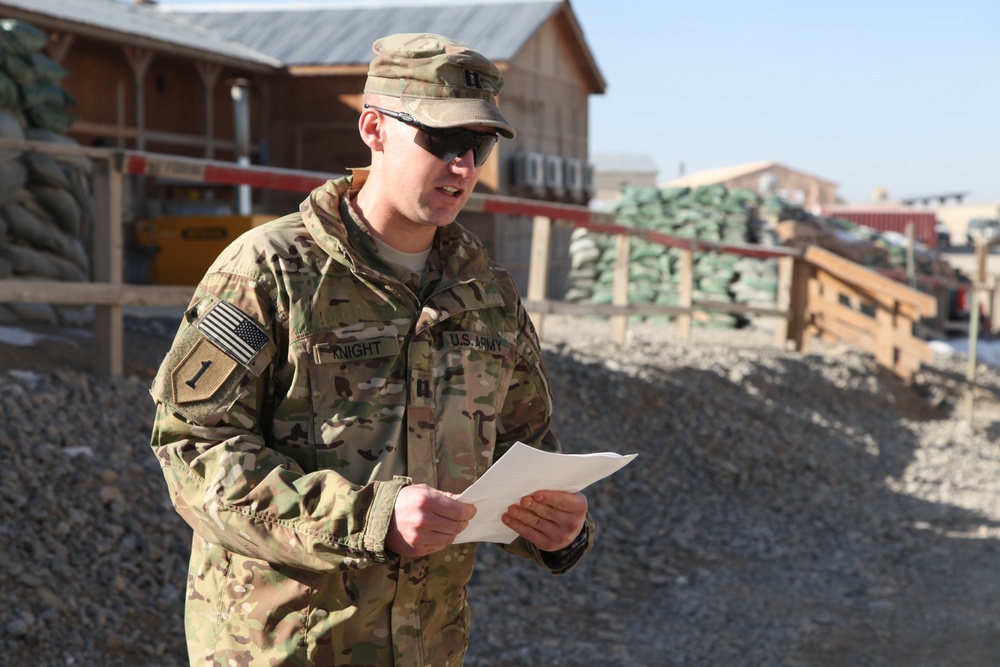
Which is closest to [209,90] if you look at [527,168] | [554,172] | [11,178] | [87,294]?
[527,168]

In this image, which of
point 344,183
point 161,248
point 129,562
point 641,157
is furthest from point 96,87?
point 641,157

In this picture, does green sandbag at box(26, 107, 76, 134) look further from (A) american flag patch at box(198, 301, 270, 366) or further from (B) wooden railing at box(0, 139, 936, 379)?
(A) american flag patch at box(198, 301, 270, 366)

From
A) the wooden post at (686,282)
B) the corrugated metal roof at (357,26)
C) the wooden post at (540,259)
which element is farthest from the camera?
the corrugated metal roof at (357,26)

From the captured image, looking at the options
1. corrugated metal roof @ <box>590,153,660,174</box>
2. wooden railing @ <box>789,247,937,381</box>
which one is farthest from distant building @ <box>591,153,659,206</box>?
wooden railing @ <box>789,247,937,381</box>

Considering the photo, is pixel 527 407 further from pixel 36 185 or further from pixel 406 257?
pixel 36 185

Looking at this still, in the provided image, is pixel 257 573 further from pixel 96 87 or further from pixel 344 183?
pixel 96 87

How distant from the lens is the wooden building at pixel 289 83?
12.5 m

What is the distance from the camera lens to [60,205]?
7043 mm

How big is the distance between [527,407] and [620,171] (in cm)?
5152

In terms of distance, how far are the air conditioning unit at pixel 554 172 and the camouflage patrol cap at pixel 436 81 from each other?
15.4 metres

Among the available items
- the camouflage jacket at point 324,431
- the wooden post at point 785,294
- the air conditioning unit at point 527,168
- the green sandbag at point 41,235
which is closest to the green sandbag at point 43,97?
the green sandbag at point 41,235

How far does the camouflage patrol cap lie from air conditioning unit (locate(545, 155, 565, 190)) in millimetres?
15388

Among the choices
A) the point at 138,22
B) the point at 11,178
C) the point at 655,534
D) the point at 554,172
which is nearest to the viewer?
the point at 655,534

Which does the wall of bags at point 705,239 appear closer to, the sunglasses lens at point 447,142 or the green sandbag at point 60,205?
the green sandbag at point 60,205
